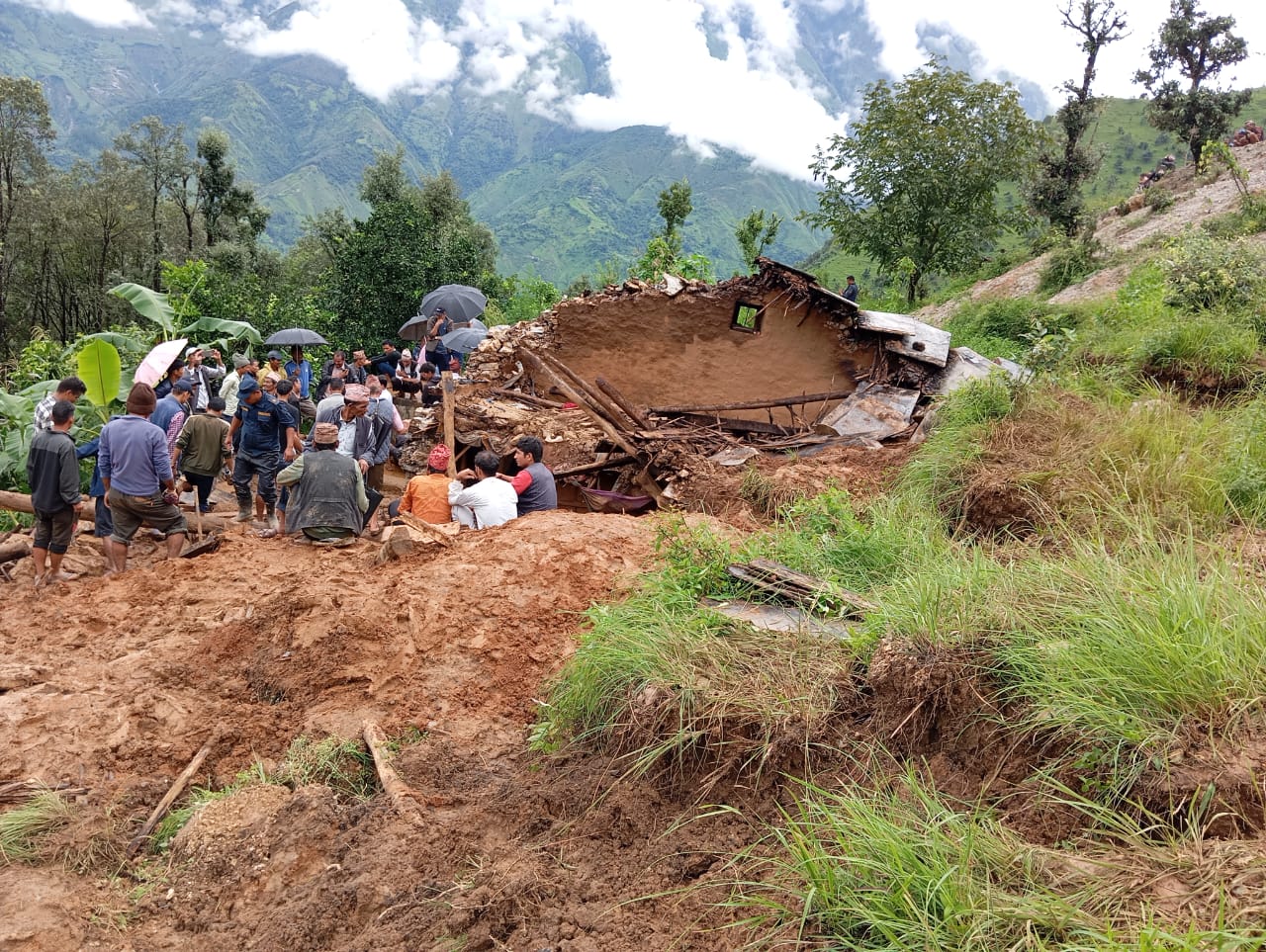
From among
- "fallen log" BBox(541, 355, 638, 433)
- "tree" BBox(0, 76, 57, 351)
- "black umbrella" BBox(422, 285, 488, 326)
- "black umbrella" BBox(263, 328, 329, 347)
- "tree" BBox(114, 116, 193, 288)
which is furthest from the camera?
"tree" BBox(114, 116, 193, 288)

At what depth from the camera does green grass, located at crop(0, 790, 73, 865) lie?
11.2 ft

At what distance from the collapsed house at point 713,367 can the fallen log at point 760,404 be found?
2cm

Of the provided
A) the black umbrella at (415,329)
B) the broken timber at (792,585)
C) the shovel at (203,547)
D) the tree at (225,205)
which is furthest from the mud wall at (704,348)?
the tree at (225,205)

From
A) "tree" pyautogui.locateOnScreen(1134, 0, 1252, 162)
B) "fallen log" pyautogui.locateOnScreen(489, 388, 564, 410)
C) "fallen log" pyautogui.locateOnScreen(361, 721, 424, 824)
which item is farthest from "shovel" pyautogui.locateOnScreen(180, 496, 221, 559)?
"tree" pyautogui.locateOnScreen(1134, 0, 1252, 162)

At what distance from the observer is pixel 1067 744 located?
2.46m

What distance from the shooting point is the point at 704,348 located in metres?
12.6

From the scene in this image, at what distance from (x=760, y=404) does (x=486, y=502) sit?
247 inches

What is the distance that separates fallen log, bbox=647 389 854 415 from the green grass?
30.3 feet

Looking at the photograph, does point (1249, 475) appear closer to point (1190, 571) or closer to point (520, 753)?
point (1190, 571)

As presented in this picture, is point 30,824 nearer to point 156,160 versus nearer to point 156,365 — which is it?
point 156,365

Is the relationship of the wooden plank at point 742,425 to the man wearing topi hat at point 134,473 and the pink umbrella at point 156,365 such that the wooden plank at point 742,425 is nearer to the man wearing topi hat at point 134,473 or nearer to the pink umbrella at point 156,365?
the pink umbrella at point 156,365

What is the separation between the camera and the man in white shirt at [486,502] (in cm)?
691

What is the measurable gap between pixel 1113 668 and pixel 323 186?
600 ft

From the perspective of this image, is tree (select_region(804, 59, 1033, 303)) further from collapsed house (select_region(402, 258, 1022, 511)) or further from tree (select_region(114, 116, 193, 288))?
tree (select_region(114, 116, 193, 288))
